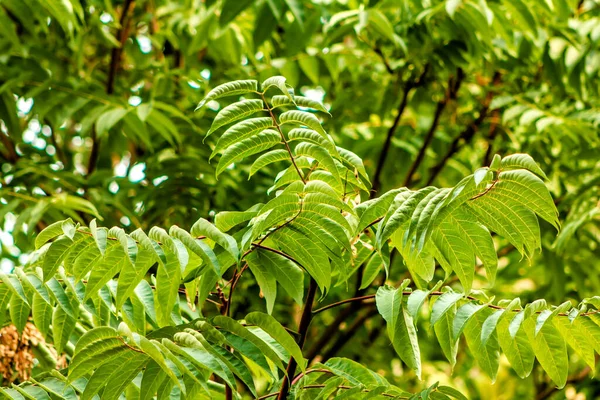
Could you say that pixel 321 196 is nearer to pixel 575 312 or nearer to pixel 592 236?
pixel 575 312

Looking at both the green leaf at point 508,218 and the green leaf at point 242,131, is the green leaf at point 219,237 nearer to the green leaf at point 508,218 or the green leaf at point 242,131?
the green leaf at point 242,131

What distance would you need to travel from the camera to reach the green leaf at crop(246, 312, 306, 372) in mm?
1377

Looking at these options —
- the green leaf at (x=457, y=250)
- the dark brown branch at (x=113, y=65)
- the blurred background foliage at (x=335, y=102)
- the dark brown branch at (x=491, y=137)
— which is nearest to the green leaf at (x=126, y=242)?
the green leaf at (x=457, y=250)

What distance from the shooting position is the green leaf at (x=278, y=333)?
4.52 ft

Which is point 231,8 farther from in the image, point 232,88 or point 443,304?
point 443,304

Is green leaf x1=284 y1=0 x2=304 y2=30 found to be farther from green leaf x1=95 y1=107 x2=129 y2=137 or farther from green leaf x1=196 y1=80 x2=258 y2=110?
green leaf x1=196 y1=80 x2=258 y2=110

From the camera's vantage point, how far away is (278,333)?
4.58 feet

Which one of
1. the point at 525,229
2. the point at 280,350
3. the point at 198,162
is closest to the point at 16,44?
the point at 198,162

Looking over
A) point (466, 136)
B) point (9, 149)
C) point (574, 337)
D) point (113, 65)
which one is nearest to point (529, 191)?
point (574, 337)

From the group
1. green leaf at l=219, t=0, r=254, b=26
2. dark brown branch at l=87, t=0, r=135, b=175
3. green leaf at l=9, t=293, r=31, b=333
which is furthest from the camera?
dark brown branch at l=87, t=0, r=135, b=175

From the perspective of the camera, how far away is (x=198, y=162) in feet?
9.07

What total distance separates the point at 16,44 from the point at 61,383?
1548 millimetres

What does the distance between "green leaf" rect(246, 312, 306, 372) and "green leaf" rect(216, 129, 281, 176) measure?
29cm

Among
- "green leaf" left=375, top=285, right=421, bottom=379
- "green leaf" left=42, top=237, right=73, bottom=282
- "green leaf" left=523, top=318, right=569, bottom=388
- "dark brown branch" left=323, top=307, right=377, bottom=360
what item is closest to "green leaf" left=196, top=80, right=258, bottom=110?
"green leaf" left=42, top=237, right=73, bottom=282
